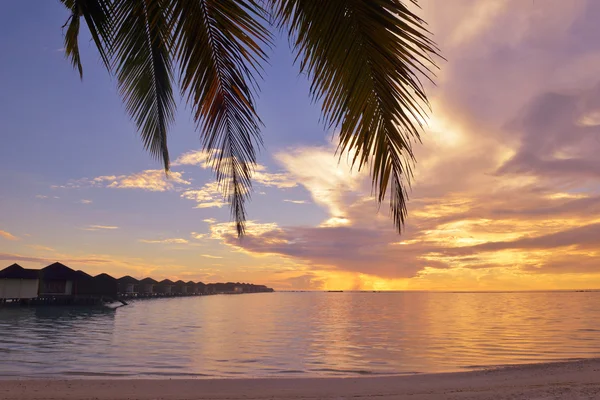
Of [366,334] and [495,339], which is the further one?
[366,334]

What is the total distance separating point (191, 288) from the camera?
141 m

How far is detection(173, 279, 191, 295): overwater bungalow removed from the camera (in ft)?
408

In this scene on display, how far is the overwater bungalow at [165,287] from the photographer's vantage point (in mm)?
112000

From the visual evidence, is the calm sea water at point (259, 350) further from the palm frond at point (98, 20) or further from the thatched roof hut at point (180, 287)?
the thatched roof hut at point (180, 287)

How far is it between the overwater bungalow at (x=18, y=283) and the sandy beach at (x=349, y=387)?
4396 cm

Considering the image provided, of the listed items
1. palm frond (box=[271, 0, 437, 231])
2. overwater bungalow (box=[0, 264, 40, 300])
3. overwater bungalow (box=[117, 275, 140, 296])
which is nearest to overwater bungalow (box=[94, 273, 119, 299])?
overwater bungalow (box=[0, 264, 40, 300])

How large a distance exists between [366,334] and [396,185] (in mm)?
37924

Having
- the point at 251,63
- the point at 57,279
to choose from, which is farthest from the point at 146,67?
the point at 57,279

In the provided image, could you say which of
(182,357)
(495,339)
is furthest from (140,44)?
(495,339)

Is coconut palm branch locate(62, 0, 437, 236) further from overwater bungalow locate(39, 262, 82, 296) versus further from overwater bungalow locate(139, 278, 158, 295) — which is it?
overwater bungalow locate(139, 278, 158, 295)

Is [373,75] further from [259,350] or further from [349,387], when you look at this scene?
[259,350]

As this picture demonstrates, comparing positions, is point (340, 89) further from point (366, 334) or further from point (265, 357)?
point (366, 334)

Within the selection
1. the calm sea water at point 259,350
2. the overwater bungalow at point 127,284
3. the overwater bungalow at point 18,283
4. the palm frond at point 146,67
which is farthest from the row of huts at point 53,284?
the palm frond at point 146,67

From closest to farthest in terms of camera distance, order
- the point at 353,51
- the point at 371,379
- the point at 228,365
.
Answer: the point at 353,51
the point at 371,379
the point at 228,365
